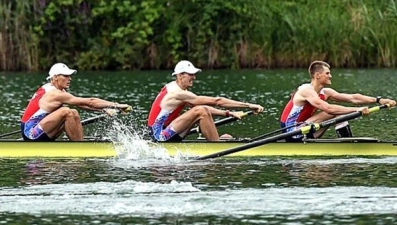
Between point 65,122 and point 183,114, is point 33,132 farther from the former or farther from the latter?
point 183,114

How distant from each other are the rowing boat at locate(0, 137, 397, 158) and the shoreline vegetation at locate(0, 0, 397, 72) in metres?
22.8

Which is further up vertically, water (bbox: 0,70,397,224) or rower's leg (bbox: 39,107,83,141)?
rower's leg (bbox: 39,107,83,141)

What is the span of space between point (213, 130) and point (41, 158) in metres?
2.68

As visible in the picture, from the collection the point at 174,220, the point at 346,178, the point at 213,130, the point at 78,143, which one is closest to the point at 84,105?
the point at 78,143

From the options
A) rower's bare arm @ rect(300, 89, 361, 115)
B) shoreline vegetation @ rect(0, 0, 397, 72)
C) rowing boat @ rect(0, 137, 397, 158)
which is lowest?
rowing boat @ rect(0, 137, 397, 158)

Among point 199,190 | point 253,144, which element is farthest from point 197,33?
point 199,190

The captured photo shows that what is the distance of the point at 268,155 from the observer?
62.3 ft

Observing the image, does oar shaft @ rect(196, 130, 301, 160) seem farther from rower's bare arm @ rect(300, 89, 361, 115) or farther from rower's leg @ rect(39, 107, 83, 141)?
rower's leg @ rect(39, 107, 83, 141)

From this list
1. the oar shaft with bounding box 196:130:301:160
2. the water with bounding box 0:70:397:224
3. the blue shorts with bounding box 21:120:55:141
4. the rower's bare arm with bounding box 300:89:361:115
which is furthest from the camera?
the blue shorts with bounding box 21:120:55:141

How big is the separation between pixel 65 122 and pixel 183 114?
184 cm

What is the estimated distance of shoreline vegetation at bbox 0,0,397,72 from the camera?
42.1 meters

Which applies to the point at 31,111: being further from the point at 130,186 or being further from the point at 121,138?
the point at 130,186

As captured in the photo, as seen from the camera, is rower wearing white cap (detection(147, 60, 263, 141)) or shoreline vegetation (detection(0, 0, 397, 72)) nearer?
rower wearing white cap (detection(147, 60, 263, 141))

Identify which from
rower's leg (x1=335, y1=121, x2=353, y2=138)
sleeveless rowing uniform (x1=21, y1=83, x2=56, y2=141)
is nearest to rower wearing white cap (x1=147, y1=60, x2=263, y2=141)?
rower's leg (x1=335, y1=121, x2=353, y2=138)
